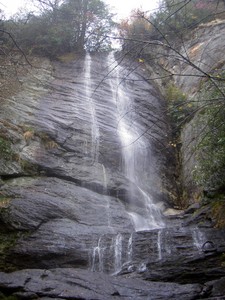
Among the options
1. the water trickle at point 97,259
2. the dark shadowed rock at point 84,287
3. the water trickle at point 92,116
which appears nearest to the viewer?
the dark shadowed rock at point 84,287

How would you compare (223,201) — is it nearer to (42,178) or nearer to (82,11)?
(42,178)

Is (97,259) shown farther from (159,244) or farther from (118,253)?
(159,244)

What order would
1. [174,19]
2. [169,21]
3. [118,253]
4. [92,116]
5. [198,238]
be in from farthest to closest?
[92,116], [118,253], [198,238], [174,19], [169,21]

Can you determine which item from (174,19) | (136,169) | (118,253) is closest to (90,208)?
(118,253)

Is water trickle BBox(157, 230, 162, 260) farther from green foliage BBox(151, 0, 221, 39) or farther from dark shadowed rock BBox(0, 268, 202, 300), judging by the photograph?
green foliage BBox(151, 0, 221, 39)

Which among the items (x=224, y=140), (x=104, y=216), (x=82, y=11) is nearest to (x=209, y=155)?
(x=224, y=140)

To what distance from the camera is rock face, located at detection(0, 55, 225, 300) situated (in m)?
6.25

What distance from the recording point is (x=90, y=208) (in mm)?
9766

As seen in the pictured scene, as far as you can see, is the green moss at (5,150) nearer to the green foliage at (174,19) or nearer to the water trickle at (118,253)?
the water trickle at (118,253)

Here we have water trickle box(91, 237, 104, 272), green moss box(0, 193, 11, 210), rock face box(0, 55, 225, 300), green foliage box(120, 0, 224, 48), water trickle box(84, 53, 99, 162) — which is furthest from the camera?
water trickle box(84, 53, 99, 162)

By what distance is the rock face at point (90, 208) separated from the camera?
625cm

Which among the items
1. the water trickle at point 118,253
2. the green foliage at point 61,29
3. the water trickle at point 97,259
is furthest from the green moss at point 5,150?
the green foliage at point 61,29

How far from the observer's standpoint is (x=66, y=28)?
1970cm

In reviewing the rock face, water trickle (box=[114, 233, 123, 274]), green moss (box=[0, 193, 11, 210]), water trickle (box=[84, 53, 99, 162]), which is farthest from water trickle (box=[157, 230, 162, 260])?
water trickle (box=[84, 53, 99, 162])
